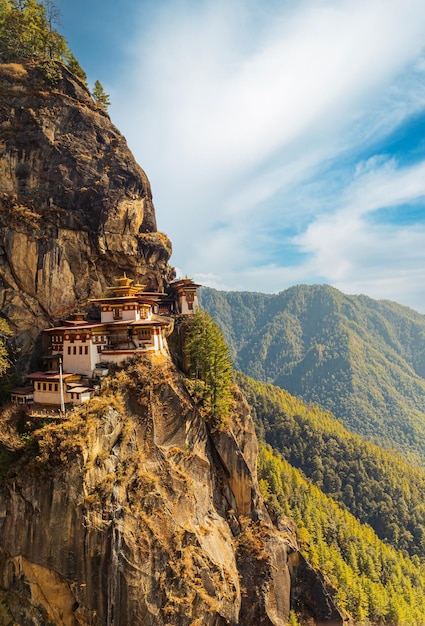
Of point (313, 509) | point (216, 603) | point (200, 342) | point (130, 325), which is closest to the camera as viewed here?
point (216, 603)

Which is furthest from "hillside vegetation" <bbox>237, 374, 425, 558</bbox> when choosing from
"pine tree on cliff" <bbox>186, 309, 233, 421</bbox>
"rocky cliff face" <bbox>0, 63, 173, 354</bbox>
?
"rocky cliff face" <bbox>0, 63, 173, 354</bbox>

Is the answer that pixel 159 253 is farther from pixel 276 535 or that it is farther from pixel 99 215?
pixel 276 535

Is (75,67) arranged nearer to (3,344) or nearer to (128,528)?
(3,344)

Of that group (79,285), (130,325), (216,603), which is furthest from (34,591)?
(79,285)

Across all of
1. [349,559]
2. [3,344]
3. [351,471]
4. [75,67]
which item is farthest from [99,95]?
[351,471]

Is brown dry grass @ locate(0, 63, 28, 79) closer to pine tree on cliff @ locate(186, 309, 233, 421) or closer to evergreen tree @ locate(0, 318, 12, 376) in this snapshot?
evergreen tree @ locate(0, 318, 12, 376)

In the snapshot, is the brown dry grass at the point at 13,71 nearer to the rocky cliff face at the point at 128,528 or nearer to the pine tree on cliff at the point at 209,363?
the pine tree on cliff at the point at 209,363

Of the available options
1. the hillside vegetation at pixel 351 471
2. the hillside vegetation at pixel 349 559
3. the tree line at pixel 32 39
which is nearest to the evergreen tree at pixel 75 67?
the tree line at pixel 32 39
